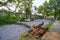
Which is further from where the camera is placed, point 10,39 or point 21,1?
point 21,1

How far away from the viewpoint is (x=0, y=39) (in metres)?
6.25

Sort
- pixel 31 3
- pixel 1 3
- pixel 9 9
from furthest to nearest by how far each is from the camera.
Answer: pixel 31 3 → pixel 9 9 → pixel 1 3

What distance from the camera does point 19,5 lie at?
2238cm

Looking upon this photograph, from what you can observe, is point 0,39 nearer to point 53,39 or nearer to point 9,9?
point 53,39

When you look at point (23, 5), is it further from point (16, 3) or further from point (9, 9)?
point (9, 9)

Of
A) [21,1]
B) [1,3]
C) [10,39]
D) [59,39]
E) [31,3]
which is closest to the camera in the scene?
[59,39]

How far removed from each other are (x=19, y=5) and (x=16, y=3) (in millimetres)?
1258

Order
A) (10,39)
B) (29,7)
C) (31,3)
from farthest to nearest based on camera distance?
(29,7) < (31,3) < (10,39)

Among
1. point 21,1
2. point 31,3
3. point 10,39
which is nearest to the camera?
point 10,39

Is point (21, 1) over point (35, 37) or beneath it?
over

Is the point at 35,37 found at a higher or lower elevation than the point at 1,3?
lower

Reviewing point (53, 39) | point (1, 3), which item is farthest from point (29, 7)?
point (53, 39)

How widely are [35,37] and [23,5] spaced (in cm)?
1675

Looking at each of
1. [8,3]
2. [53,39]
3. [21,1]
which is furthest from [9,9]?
[53,39]
